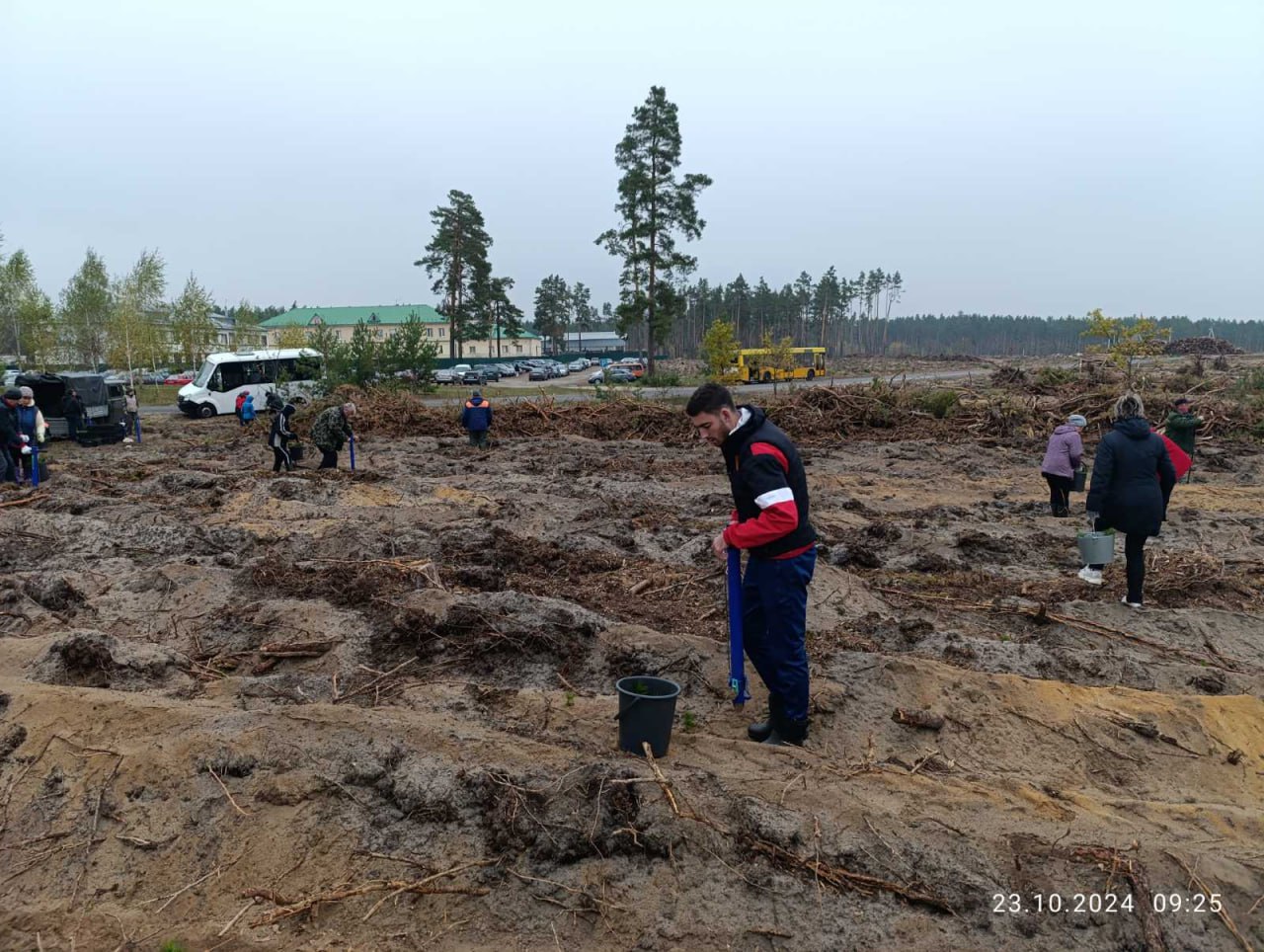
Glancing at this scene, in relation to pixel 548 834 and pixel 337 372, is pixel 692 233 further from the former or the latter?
pixel 548 834

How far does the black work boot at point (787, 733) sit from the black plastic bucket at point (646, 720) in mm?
610

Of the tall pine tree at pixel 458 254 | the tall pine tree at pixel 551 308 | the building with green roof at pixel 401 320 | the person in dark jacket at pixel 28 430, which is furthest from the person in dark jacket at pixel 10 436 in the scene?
the tall pine tree at pixel 551 308

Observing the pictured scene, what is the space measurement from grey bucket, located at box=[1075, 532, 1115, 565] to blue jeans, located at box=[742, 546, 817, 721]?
426 centimetres

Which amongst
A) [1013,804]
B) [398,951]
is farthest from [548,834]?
[1013,804]

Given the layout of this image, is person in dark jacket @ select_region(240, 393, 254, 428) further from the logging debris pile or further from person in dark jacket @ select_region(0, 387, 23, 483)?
the logging debris pile

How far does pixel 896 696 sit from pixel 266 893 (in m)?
3.49

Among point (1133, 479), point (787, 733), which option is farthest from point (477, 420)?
point (787, 733)

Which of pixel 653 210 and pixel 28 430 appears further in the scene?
pixel 653 210

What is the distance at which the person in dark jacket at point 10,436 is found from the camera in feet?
35.9

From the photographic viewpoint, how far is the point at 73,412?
1866 cm

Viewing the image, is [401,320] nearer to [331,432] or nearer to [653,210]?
[653,210]

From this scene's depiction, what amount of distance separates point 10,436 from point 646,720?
37.1 ft
